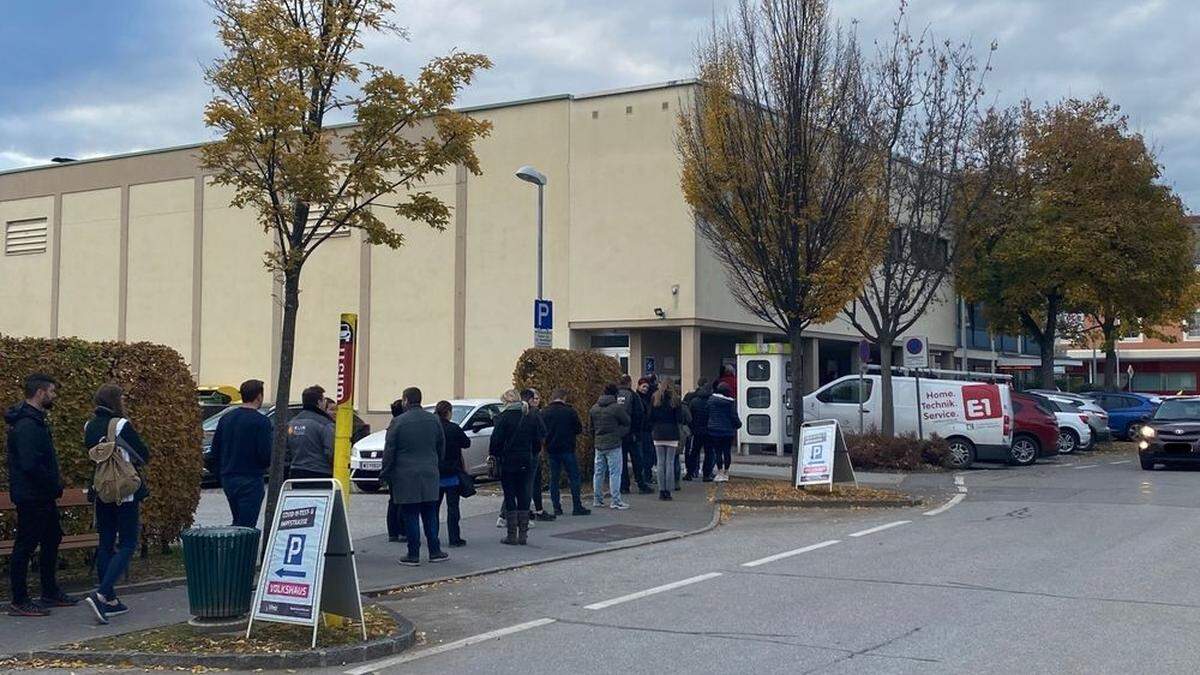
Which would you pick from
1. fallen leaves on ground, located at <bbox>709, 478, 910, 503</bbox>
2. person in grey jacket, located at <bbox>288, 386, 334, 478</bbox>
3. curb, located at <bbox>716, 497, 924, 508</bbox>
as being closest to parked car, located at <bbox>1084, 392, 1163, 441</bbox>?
fallen leaves on ground, located at <bbox>709, 478, 910, 503</bbox>

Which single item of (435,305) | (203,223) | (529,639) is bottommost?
(529,639)

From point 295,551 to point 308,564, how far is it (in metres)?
0.19

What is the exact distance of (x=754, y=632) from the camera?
857cm

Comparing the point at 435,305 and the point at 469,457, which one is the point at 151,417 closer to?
the point at 469,457

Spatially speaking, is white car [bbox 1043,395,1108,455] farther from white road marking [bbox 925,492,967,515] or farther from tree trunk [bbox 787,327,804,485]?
tree trunk [bbox 787,327,804,485]

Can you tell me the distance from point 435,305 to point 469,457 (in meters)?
13.1

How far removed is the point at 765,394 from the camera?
25969 millimetres

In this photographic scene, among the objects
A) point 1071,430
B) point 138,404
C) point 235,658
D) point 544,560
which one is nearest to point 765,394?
point 1071,430

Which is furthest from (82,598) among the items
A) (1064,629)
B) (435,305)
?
(435,305)

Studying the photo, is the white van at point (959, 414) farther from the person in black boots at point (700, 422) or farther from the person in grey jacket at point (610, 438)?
the person in grey jacket at point (610, 438)

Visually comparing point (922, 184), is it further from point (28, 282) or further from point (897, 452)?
point (28, 282)

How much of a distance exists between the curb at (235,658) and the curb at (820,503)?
9994mm

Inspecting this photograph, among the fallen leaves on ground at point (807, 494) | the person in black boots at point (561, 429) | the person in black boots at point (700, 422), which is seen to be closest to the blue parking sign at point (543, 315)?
the person in black boots at point (700, 422)

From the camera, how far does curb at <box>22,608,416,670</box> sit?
7789 mm
